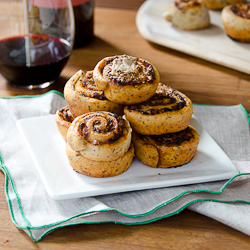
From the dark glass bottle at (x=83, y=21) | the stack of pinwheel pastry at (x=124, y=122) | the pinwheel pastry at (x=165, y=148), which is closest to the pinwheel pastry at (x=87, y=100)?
the stack of pinwheel pastry at (x=124, y=122)

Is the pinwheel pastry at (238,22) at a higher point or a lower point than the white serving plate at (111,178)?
higher

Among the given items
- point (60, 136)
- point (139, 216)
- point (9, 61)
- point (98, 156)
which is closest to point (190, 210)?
point (139, 216)

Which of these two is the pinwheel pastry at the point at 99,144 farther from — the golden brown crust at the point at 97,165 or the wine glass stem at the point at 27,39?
the wine glass stem at the point at 27,39

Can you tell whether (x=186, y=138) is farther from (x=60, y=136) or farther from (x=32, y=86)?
(x=32, y=86)

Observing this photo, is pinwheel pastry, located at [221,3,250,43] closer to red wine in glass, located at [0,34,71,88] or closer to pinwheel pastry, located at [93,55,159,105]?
red wine in glass, located at [0,34,71,88]

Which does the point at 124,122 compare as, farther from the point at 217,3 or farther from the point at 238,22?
the point at 217,3

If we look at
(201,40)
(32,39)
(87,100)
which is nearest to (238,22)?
(201,40)
